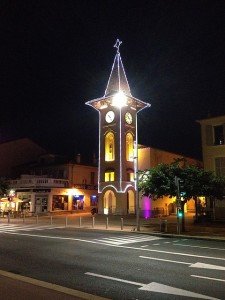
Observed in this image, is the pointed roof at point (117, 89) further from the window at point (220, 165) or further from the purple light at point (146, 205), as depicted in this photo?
the window at point (220, 165)

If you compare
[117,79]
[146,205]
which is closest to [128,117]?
[117,79]

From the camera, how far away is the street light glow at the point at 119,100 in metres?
44.7

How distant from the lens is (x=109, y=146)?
46500mm

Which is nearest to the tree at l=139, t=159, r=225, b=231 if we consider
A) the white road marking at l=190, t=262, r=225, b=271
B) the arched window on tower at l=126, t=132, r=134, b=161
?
the white road marking at l=190, t=262, r=225, b=271

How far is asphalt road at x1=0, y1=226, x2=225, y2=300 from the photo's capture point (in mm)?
8125

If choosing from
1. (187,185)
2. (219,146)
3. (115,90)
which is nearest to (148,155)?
(115,90)

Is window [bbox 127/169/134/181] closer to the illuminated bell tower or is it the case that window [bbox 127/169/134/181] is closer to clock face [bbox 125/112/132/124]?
the illuminated bell tower

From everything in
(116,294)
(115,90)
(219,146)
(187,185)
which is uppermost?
(115,90)

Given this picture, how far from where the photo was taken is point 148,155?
143 feet

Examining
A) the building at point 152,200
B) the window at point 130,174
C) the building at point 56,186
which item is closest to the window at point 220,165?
the building at point 152,200

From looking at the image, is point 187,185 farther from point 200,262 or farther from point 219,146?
point 200,262

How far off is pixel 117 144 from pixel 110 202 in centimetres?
793

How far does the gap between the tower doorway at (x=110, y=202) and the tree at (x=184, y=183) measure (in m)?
18.7

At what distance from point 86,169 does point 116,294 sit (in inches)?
1791
